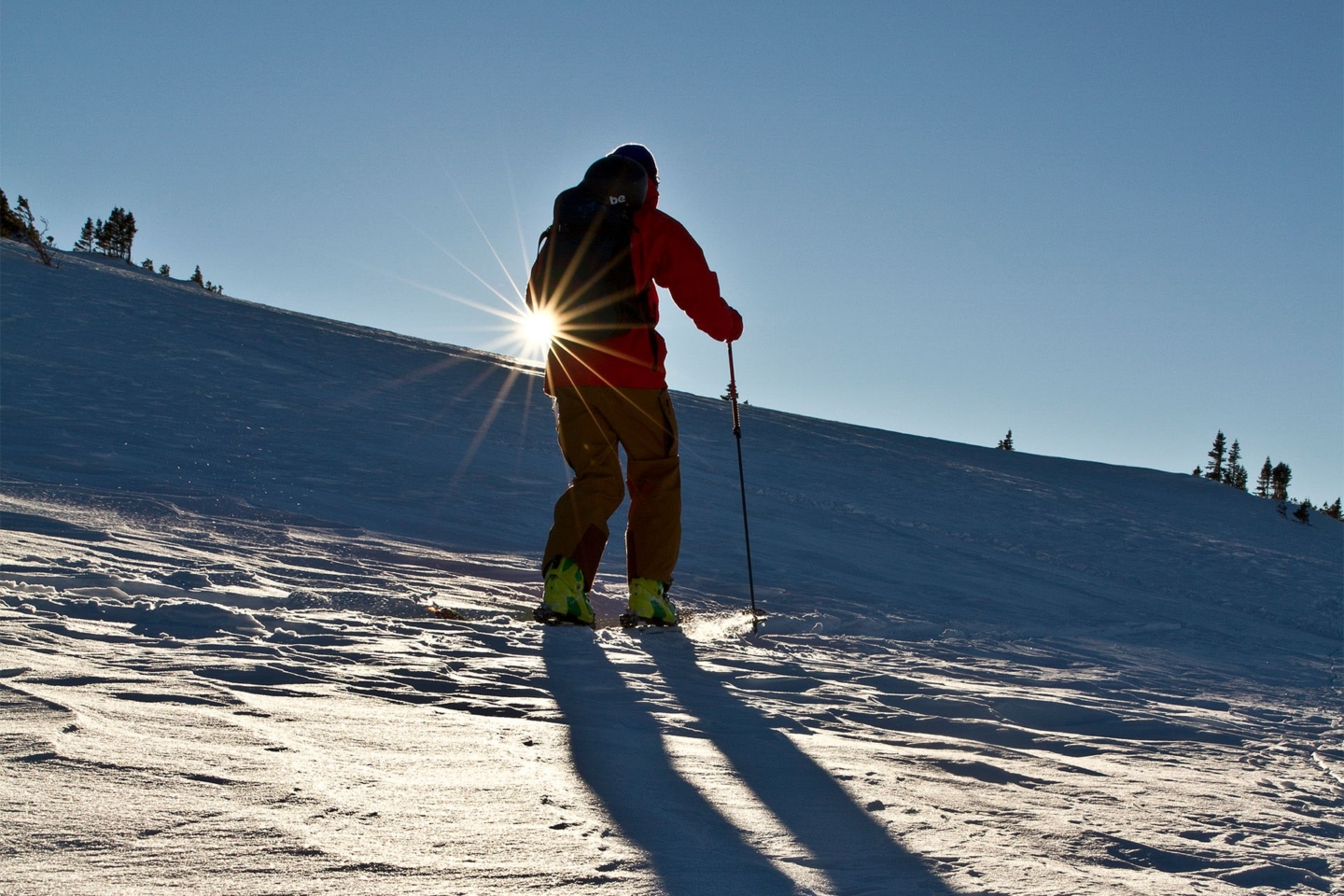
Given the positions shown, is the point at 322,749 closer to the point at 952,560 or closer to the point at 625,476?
the point at 625,476

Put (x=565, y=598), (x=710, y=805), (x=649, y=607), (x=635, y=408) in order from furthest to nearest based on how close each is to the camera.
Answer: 1. (x=635, y=408)
2. (x=649, y=607)
3. (x=565, y=598)
4. (x=710, y=805)

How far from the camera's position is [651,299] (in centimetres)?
412

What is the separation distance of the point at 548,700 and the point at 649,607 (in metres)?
1.55

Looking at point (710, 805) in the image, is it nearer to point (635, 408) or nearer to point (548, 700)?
point (548, 700)

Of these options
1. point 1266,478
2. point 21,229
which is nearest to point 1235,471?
point 1266,478

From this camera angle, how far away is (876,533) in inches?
306

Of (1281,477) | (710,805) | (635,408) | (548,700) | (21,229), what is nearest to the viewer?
(710,805)

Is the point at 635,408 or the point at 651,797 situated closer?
the point at 651,797

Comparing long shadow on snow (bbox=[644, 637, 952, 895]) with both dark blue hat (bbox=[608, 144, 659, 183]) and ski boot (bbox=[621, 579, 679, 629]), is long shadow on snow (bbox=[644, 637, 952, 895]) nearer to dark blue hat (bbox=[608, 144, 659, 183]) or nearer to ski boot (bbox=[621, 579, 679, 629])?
ski boot (bbox=[621, 579, 679, 629])

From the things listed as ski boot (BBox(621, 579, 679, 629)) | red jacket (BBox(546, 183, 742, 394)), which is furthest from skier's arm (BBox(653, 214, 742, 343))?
ski boot (BBox(621, 579, 679, 629))

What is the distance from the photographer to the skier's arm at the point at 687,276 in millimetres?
4078

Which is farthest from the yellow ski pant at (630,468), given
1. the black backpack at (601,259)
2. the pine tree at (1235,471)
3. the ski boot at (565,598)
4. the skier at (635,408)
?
the pine tree at (1235,471)

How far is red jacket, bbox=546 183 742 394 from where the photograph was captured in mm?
4055

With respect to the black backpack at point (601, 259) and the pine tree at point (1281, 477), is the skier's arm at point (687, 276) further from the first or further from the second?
the pine tree at point (1281, 477)
